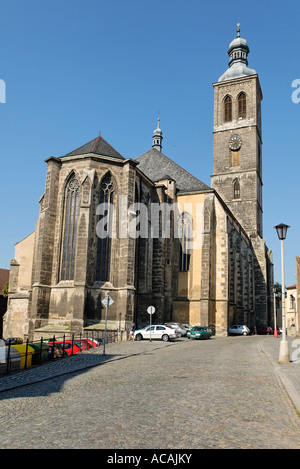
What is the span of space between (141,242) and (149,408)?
1026 inches

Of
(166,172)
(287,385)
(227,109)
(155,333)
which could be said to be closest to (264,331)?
(166,172)

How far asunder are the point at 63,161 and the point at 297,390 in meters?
25.5

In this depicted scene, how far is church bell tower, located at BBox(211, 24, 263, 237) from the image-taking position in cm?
5462

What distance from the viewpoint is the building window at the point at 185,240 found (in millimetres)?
39125

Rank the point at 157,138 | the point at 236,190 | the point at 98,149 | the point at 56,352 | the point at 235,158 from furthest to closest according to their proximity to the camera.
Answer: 1. the point at 157,138
2. the point at 235,158
3. the point at 236,190
4. the point at 98,149
5. the point at 56,352

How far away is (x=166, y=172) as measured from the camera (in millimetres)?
44125

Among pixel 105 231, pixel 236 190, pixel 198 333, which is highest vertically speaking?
pixel 236 190

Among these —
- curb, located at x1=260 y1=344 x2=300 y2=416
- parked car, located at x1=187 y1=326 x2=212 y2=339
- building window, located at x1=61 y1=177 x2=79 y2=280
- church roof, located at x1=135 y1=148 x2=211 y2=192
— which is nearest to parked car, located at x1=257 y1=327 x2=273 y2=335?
church roof, located at x1=135 y1=148 x2=211 y2=192

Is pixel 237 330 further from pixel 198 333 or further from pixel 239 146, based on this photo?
pixel 239 146

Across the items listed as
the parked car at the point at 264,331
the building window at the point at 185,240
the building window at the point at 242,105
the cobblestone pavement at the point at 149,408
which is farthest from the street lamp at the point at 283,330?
the building window at the point at 242,105

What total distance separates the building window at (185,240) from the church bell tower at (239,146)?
17.1 m

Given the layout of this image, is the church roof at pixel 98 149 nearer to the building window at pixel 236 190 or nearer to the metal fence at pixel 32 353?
the metal fence at pixel 32 353
